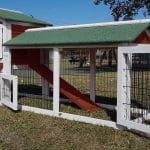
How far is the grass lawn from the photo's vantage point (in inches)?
253

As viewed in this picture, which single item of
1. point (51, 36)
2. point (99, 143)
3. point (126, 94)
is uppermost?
point (51, 36)

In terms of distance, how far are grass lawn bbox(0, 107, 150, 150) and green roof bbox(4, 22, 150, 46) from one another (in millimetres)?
1743

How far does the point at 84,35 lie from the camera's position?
27.5ft

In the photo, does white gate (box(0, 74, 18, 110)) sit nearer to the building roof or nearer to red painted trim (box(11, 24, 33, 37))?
the building roof

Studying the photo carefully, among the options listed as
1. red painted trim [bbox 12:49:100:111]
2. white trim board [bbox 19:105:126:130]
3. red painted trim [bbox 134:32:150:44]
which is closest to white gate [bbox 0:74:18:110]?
white trim board [bbox 19:105:126:130]

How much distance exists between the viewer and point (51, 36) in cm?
932

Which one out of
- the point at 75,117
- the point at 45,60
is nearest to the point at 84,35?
the point at 75,117

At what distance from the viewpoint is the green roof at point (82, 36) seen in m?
7.41

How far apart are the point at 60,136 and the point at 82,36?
2.42 m

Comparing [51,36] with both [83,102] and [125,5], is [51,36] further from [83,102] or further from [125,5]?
[125,5]

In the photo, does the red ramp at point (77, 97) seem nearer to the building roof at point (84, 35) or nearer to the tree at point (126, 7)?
the building roof at point (84, 35)

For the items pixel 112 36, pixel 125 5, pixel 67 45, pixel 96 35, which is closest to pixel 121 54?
pixel 112 36

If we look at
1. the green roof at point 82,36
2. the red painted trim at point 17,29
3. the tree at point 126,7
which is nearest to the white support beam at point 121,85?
the green roof at point 82,36

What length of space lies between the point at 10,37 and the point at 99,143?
17.7 ft
